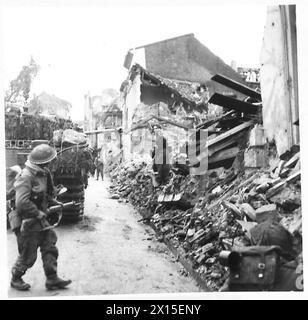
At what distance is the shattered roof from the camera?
→ 9680 millimetres

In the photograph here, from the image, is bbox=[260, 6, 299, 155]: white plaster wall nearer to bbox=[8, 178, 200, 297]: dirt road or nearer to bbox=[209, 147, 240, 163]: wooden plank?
bbox=[209, 147, 240, 163]: wooden plank

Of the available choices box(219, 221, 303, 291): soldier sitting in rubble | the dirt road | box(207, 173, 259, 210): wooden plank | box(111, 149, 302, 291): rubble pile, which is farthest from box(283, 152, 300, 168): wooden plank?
the dirt road

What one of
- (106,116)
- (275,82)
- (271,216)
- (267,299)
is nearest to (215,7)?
(275,82)

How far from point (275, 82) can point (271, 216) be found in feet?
6.45

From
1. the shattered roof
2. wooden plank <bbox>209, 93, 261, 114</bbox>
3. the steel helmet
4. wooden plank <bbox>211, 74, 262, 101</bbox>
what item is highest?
the shattered roof

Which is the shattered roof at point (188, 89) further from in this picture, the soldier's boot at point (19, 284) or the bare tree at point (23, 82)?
the soldier's boot at point (19, 284)

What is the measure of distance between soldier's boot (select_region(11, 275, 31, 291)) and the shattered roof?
7.03m

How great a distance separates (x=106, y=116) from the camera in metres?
22.5

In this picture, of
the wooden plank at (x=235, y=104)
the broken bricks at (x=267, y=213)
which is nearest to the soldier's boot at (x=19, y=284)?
the broken bricks at (x=267, y=213)

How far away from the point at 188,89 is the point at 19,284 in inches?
310

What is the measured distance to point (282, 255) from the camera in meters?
3.34

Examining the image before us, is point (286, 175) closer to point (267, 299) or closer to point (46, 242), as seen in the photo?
point (267, 299)

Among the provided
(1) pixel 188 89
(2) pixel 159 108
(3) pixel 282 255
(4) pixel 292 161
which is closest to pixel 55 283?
(3) pixel 282 255

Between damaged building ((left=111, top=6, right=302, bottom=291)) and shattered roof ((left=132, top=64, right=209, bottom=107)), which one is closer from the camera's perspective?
damaged building ((left=111, top=6, right=302, bottom=291))
